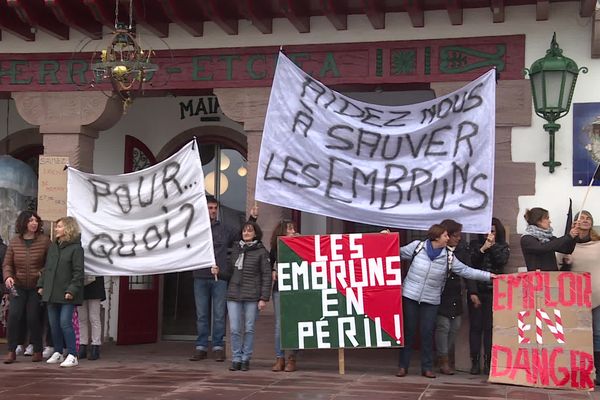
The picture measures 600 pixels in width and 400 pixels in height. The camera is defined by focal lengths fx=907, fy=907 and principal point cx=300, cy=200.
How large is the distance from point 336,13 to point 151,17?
6.98 ft

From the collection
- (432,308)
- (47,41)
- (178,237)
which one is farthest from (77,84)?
(432,308)

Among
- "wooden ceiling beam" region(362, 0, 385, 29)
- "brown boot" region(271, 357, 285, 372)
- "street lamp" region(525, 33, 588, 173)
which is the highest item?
"wooden ceiling beam" region(362, 0, 385, 29)

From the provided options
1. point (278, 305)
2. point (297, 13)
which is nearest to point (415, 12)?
point (297, 13)

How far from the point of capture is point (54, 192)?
1056 centimetres

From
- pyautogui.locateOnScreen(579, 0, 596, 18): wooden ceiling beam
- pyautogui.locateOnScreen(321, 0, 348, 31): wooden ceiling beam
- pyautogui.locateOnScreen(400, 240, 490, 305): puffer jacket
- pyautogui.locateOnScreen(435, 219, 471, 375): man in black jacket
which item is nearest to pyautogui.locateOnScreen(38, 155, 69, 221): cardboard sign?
pyautogui.locateOnScreen(321, 0, 348, 31): wooden ceiling beam

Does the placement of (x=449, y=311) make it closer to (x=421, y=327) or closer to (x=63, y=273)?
(x=421, y=327)

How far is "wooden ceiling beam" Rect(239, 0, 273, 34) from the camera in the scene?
967cm

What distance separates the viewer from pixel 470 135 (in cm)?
926

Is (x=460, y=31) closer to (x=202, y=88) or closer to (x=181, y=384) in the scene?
(x=202, y=88)

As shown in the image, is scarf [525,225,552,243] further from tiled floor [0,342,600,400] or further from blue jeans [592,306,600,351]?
tiled floor [0,342,600,400]

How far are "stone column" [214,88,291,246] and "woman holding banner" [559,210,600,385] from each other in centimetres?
313

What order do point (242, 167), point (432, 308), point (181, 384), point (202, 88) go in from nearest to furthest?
point (181, 384)
point (432, 308)
point (202, 88)
point (242, 167)

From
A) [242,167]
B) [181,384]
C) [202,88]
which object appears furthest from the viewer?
[242,167]

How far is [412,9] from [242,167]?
398cm
